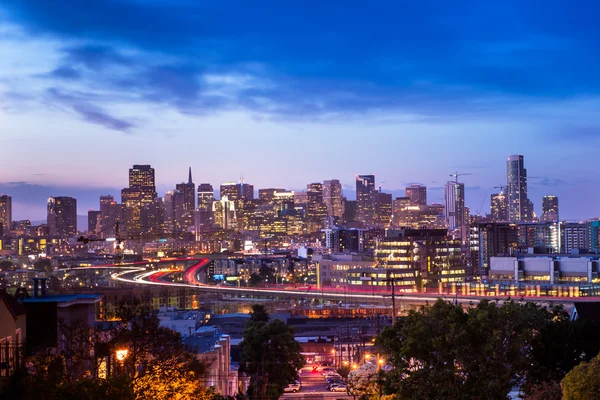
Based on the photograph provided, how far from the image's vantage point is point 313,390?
49.1 meters

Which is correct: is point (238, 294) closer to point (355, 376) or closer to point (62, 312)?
point (355, 376)

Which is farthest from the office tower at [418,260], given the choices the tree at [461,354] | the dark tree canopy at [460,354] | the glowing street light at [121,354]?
the glowing street light at [121,354]

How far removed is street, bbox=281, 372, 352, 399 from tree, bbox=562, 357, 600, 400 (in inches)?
1020

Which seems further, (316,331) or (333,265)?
(333,265)

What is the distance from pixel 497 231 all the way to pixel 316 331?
111 metres

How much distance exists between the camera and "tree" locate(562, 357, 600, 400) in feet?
54.4

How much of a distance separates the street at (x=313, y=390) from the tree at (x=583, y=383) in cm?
2590

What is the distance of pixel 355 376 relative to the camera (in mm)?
36250

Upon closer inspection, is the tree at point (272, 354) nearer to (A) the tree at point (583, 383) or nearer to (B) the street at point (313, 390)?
(B) the street at point (313, 390)

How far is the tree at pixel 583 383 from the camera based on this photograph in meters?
16.6

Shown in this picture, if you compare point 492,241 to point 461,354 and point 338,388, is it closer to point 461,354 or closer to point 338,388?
point 338,388

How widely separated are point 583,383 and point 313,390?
109 ft

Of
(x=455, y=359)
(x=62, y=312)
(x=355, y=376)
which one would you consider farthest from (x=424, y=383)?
(x=355, y=376)

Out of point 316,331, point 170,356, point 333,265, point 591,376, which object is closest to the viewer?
point 591,376
